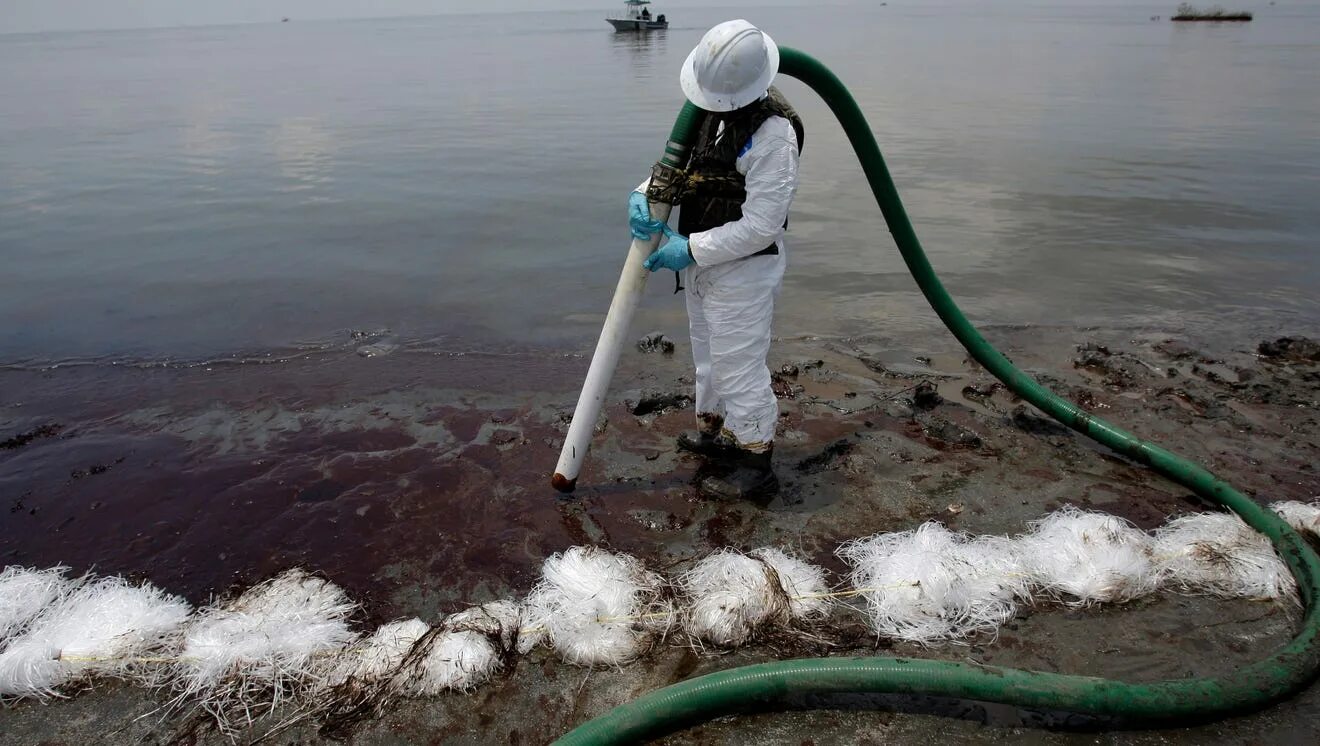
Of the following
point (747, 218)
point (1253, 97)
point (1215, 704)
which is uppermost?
point (1253, 97)

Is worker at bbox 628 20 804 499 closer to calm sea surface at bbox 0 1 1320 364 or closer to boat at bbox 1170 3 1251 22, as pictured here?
calm sea surface at bbox 0 1 1320 364

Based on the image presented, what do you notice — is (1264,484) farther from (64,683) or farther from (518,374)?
(64,683)

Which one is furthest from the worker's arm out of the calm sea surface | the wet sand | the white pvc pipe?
the calm sea surface

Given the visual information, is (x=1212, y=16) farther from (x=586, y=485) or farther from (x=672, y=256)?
(x=586, y=485)

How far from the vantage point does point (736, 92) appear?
125 inches

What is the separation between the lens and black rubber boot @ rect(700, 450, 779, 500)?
3953 mm

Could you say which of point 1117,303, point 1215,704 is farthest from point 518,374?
point 1117,303

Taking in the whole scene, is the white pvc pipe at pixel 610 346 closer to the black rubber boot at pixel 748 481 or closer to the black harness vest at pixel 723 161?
the black harness vest at pixel 723 161

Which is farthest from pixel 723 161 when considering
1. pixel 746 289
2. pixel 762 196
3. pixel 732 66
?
pixel 746 289

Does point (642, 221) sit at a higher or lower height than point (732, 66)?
lower

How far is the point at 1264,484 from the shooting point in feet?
13.3

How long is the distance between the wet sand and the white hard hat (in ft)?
6.79

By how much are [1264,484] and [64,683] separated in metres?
5.79

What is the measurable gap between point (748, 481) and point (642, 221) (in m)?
1.51
